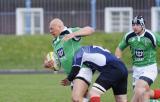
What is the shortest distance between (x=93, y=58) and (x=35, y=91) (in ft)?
23.5

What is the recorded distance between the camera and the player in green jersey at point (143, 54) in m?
14.1

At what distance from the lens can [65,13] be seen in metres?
40.1

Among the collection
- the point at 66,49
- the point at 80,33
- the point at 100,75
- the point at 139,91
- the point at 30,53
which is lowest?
the point at 30,53

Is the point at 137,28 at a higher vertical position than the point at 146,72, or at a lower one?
higher

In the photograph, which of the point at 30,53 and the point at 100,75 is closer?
the point at 100,75

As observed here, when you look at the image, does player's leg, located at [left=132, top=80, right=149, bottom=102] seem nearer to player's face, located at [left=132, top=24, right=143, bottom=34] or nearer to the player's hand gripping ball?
player's face, located at [left=132, top=24, right=143, bottom=34]

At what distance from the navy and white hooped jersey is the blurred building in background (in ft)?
85.1

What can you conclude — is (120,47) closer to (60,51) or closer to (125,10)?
(60,51)

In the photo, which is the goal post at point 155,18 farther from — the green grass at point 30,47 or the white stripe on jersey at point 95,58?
the white stripe on jersey at point 95,58

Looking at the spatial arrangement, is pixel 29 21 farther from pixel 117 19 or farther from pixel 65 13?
pixel 117 19

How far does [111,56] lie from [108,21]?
1106 inches

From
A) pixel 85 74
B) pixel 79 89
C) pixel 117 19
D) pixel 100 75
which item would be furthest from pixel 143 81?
pixel 117 19

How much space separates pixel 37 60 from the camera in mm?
34312

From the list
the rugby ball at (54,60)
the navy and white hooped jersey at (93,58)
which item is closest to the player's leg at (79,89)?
the navy and white hooped jersey at (93,58)
